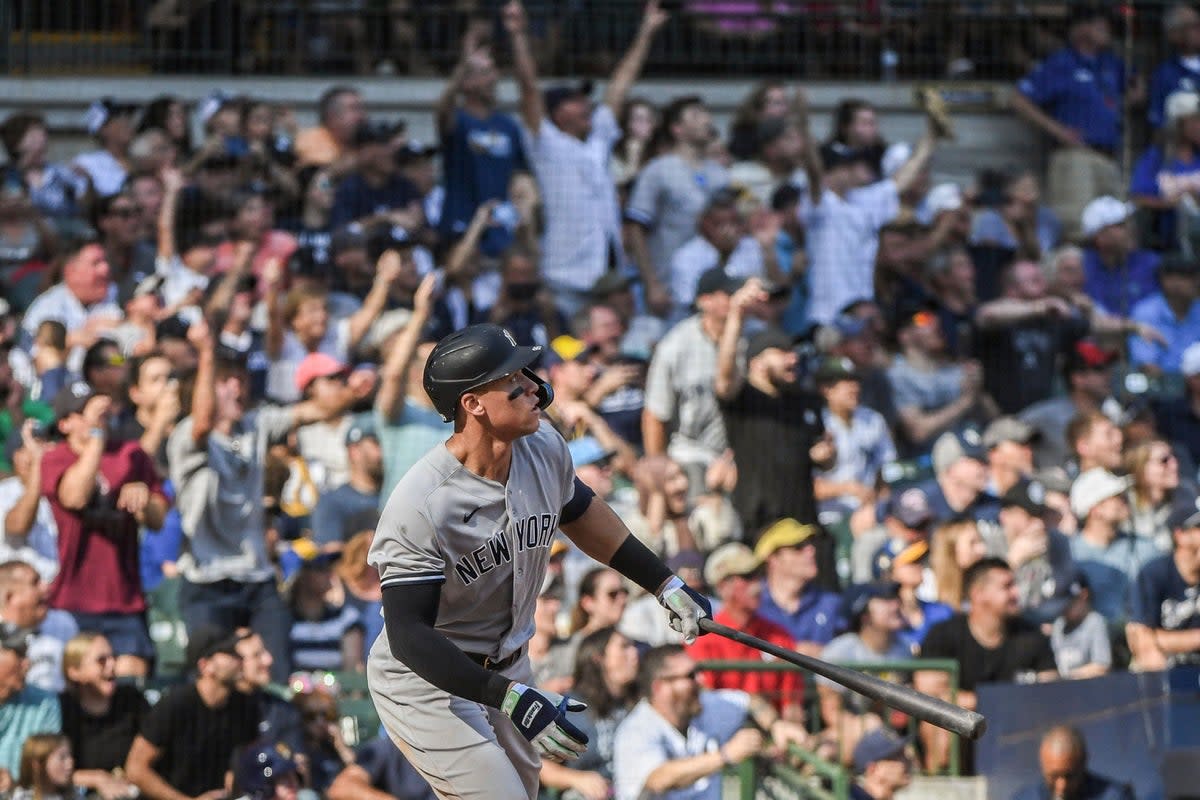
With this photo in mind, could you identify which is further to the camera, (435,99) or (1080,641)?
(435,99)

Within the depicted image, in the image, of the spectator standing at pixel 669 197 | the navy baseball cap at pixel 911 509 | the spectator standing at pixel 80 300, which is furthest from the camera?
the spectator standing at pixel 669 197

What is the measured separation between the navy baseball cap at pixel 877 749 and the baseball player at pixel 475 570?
283cm

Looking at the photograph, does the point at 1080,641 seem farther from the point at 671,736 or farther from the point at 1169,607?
the point at 671,736

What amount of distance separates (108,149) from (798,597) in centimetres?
438

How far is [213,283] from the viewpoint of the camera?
9.34 meters

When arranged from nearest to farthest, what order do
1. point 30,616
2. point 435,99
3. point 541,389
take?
point 541,389
point 30,616
point 435,99

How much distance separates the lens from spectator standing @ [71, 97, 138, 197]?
9.85m

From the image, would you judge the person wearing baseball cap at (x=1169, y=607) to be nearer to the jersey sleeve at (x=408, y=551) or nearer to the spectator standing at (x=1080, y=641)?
the spectator standing at (x=1080, y=641)

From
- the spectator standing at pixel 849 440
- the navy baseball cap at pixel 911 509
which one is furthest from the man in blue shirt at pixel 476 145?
the navy baseball cap at pixel 911 509

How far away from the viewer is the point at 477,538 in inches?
174

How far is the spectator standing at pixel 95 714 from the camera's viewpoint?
7230 millimetres

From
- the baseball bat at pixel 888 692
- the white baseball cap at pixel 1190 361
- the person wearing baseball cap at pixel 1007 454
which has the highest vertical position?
the baseball bat at pixel 888 692

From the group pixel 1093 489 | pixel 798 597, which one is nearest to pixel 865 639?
pixel 798 597

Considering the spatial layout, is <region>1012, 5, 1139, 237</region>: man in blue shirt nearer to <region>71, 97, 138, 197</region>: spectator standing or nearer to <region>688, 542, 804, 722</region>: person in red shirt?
<region>688, 542, 804, 722</region>: person in red shirt
